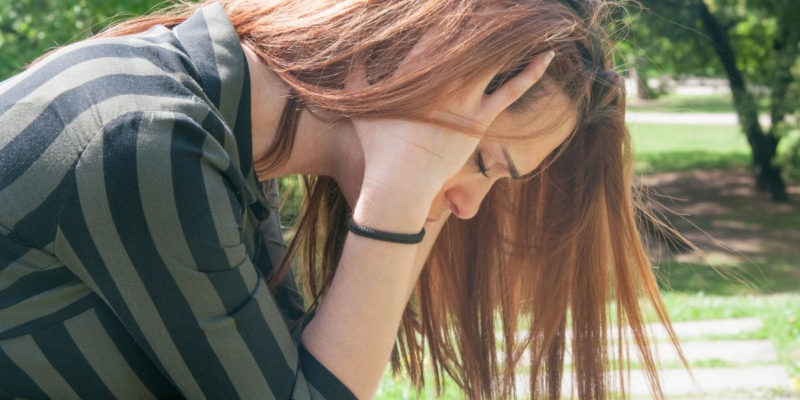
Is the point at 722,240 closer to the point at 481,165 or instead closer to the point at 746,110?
the point at 746,110

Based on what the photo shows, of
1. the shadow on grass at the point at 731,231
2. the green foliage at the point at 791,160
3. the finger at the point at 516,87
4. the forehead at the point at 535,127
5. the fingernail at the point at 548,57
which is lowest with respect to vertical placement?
the shadow on grass at the point at 731,231

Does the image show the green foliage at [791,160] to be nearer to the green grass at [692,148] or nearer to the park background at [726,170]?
the park background at [726,170]

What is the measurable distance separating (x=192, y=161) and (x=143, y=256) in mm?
164

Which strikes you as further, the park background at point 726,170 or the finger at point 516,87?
the park background at point 726,170

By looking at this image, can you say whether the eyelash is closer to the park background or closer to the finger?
the finger

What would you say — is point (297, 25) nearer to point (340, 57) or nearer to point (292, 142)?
point (340, 57)

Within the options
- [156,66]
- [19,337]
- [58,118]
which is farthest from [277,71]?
[19,337]

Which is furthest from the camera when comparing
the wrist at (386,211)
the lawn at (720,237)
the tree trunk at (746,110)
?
the tree trunk at (746,110)

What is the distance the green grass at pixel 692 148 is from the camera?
59.2 ft

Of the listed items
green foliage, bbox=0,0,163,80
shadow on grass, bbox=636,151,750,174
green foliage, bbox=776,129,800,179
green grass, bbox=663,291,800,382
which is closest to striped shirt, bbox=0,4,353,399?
green grass, bbox=663,291,800,382

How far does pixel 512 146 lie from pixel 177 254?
793 millimetres

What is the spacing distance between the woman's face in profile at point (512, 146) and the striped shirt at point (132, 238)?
548mm

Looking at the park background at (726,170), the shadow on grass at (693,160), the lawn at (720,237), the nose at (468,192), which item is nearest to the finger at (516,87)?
the nose at (468,192)

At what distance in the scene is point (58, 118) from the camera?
4.72 feet
